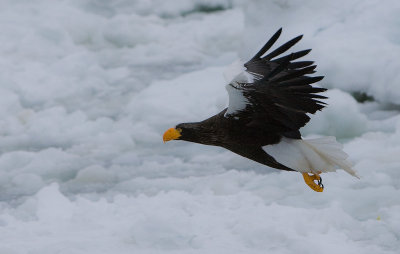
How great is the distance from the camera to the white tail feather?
4.27m

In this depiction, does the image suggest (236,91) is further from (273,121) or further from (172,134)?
(172,134)

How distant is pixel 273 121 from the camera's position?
417cm

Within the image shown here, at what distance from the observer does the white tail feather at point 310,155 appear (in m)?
4.27

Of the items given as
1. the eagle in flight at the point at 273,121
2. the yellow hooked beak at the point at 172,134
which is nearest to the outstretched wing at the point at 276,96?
the eagle in flight at the point at 273,121

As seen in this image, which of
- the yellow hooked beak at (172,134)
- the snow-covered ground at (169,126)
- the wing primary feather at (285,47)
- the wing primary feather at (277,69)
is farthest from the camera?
the snow-covered ground at (169,126)

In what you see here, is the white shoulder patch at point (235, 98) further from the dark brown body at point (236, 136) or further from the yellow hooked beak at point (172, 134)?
the yellow hooked beak at point (172, 134)

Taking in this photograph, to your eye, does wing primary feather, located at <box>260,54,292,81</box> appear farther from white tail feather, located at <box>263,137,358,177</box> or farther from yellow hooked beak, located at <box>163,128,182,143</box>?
yellow hooked beak, located at <box>163,128,182,143</box>

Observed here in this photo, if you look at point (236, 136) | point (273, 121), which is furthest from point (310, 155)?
point (236, 136)

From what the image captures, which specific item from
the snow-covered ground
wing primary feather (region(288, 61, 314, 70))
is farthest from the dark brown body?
the snow-covered ground

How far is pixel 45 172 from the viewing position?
6.55 meters

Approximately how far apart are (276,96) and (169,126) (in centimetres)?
354

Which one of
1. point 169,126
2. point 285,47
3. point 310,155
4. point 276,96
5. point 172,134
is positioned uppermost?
point 169,126

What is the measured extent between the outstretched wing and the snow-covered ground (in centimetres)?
106

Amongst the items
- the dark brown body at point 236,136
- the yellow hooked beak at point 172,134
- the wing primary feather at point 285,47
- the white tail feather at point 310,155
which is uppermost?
the wing primary feather at point 285,47
